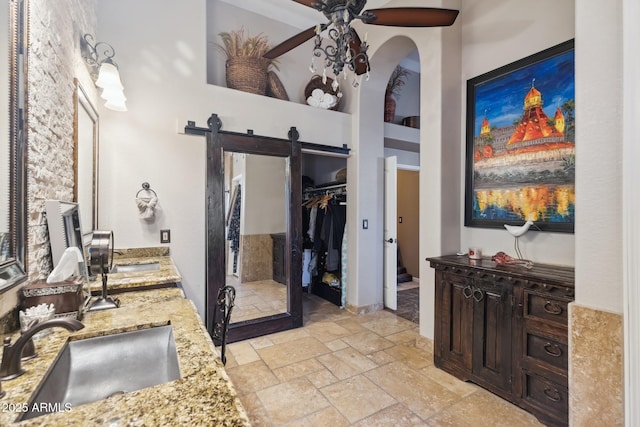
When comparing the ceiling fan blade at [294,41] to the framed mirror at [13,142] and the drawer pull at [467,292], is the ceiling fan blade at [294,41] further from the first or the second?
the drawer pull at [467,292]

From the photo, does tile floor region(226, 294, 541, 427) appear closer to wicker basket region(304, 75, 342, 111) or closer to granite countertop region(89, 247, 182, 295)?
granite countertop region(89, 247, 182, 295)

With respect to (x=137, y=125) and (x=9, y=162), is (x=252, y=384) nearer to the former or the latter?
(x=9, y=162)

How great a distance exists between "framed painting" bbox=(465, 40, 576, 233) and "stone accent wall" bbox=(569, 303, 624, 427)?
912 millimetres

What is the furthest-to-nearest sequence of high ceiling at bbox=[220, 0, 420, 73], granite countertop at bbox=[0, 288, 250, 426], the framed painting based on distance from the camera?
high ceiling at bbox=[220, 0, 420, 73] < the framed painting < granite countertop at bbox=[0, 288, 250, 426]

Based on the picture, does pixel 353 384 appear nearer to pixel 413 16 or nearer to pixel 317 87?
pixel 413 16

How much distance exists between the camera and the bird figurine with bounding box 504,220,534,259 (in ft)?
7.06

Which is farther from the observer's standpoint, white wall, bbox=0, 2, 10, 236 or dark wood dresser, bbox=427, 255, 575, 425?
dark wood dresser, bbox=427, 255, 575, 425

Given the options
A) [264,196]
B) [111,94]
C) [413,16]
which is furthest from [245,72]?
[413,16]

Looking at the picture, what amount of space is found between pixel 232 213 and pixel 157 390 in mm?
2365

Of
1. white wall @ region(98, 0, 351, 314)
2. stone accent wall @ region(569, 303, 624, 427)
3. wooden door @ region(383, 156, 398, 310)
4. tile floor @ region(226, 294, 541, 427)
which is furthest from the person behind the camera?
wooden door @ region(383, 156, 398, 310)

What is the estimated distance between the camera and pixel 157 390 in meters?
0.78

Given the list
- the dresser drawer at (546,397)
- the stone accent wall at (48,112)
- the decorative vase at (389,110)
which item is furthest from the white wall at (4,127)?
the decorative vase at (389,110)

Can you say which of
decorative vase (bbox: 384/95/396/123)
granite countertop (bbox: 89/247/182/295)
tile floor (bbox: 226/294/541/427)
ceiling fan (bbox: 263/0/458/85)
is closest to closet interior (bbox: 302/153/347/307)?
decorative vase (bbox: 384/95/396/123)

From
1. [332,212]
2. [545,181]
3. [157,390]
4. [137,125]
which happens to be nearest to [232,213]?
[137,125]
